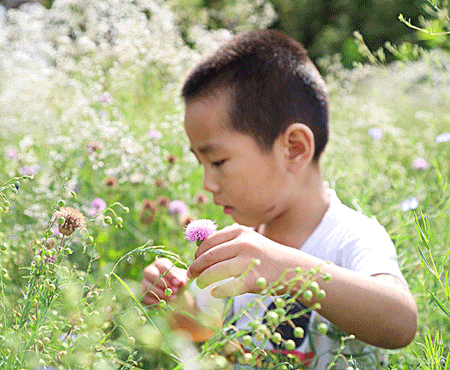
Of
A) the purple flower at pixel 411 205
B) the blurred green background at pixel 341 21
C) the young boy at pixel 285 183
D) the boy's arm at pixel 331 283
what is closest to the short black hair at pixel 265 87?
the young boy at pixel 285 183

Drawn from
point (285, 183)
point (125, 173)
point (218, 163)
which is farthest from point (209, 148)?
point (125, 173)

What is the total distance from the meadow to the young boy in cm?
8

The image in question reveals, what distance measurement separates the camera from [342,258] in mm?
1082

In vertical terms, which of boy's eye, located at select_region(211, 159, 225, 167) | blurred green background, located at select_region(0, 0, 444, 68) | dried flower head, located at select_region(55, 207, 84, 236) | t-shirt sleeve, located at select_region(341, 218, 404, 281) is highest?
dried flower head, located at select_region(55, 207, 84, 236)

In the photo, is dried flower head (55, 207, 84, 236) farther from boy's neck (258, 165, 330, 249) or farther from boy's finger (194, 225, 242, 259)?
boy's neck (258, 165, 330, 249)

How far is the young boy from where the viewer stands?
854 millimetres

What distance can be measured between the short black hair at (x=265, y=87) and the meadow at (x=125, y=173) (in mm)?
221

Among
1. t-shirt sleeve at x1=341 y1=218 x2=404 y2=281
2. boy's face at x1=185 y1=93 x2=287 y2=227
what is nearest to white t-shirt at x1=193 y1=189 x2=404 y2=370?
t-shirt sleeve at x1=341 y1=218 x2=404 y2=281

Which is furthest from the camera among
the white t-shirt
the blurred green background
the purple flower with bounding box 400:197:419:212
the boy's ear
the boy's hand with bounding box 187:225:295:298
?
the blurred green background

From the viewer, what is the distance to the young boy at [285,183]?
33.6 inches

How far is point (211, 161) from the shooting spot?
4.06 ft

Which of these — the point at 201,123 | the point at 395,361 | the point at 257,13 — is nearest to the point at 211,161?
the point at 201,123

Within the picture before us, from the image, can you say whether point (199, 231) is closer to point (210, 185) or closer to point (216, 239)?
point (216, 239)

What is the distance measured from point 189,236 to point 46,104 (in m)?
2.08
